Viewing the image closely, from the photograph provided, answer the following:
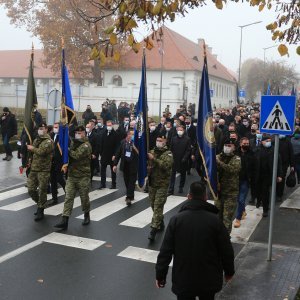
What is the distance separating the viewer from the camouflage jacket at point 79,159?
8.77 m

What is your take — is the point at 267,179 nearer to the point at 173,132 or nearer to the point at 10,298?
the point at 173,132

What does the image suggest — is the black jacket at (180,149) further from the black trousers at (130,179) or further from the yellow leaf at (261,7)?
the yellow leaf at (261,7)

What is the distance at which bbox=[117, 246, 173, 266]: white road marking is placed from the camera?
7309 mm

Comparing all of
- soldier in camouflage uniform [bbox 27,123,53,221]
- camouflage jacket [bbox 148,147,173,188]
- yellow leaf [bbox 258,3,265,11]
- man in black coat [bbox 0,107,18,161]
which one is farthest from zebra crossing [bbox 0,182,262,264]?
man in black coat [bbox 0,107,18,161]

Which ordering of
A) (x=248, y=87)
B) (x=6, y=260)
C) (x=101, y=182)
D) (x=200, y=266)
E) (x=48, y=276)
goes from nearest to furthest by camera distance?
(x=200, y=266)
(x=48, y=276)
(x=6, y=260)
(x=101, y=182)
(x=248, y=87)

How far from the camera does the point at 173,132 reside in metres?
14.8

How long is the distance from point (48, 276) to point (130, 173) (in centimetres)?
488

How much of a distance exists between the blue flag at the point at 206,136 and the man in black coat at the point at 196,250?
2.88 m

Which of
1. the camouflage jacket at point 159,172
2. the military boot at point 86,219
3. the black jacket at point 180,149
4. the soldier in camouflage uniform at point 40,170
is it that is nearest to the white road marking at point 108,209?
the military boot at point 86,219

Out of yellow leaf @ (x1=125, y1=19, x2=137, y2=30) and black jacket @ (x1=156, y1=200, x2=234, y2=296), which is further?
yellow leaf @ (x1=125, y1=19, x2=137, y2=30)

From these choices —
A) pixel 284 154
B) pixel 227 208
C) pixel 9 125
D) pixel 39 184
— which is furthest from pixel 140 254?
pixel 9 125

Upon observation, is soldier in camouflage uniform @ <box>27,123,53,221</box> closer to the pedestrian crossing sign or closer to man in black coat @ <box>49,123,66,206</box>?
man in black coat @ <box>49,123,66,206</box>

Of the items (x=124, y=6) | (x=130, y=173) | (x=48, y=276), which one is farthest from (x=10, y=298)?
(x=130, y=173)

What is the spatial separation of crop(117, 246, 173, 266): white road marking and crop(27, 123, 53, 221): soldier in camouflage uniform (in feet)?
8.23
